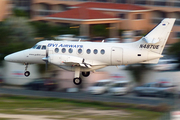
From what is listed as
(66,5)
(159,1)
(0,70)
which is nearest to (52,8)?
(66,5)

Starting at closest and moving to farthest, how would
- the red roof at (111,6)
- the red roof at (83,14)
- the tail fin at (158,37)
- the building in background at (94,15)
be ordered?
the tail fin at (158,37) < the building in background at (94,15) < the red roof at (83,14) < the red roof at (111,6)

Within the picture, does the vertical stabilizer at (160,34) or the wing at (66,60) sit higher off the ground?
the vertical stabilizer at (160,34)

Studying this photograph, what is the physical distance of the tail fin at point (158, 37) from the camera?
1289 inches

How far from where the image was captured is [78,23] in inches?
2500

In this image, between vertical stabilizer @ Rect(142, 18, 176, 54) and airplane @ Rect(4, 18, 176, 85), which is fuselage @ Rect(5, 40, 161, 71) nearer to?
airplane @ Rect(4, 18, 176, 85)

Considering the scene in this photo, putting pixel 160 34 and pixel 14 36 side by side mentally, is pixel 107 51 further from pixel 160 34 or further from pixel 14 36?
pixel 14 36

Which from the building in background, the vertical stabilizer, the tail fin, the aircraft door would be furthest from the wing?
the building in background

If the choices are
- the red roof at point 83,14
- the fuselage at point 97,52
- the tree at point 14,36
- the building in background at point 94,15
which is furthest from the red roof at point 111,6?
the fuselage at point 97,52

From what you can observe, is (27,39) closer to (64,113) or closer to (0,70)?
(0,70)

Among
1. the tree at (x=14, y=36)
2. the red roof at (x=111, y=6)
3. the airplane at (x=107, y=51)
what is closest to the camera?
the airplane at (x=107, y=51)

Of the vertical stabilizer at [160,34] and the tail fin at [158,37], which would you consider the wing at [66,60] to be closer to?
the tail fin at [158,37]

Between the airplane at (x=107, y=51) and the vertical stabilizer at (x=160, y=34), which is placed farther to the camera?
the airplane at (x=107, y=51)

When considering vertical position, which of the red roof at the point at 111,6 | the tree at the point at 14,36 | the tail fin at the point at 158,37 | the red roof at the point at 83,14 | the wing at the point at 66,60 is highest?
the red roof at the point at 111,6

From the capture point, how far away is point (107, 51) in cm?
3359
